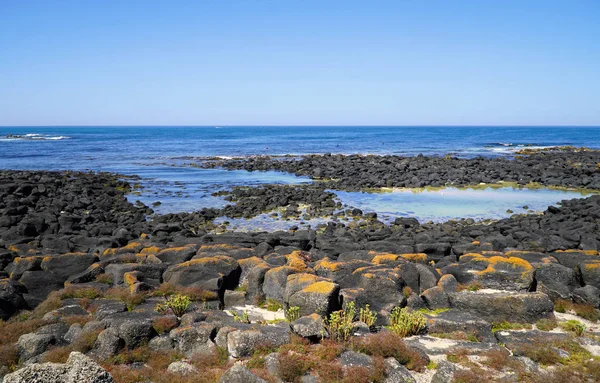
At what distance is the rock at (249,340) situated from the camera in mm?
9469

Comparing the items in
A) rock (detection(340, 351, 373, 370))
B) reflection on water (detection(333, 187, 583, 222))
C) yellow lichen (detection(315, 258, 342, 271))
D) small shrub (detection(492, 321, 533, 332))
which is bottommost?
reflection on water (detection(333, 187, 583, 222))

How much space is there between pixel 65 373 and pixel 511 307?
1094cm

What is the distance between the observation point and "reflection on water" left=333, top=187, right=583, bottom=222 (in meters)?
30.8

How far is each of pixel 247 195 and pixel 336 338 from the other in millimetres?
28840

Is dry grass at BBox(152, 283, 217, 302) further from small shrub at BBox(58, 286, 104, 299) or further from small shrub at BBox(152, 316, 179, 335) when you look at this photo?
small shrub at BBox(152, 316, 179, 335)

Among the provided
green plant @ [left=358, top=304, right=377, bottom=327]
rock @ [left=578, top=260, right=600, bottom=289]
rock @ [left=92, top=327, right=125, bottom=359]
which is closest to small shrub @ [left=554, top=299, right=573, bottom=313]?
rock @ [left=578, top=260, right=600, bottom=289]

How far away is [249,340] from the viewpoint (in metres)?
9.56

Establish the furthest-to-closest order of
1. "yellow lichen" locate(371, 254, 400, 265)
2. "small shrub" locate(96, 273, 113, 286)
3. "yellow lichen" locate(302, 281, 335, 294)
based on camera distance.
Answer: "yellow lichen" locate(371, 254, 400, 265) → "small shrub" locate(96, 273, 113, 286) → "yellow lichen" locate(302, 281, 335, 294)

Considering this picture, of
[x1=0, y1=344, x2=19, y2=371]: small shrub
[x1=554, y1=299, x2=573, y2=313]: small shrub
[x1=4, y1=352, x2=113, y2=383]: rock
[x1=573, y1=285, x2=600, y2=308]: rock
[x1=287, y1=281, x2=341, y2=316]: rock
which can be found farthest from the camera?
[x1=554, y1=299, x2=573, y2=313]: small shrub

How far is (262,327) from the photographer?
10383mm

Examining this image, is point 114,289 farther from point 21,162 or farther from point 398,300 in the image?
point 21,162

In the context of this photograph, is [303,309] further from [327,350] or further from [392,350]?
[392,350]

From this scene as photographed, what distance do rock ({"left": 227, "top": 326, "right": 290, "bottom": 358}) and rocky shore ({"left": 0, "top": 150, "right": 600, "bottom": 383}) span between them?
0.03m

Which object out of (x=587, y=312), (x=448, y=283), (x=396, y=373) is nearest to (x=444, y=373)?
(x=396, y=373)
